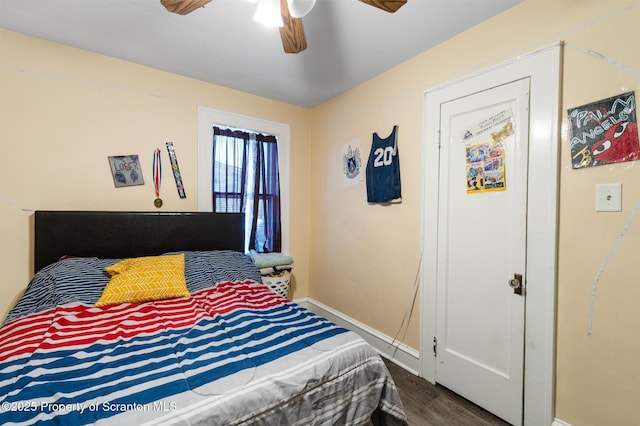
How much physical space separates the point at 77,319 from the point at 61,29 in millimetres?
2003

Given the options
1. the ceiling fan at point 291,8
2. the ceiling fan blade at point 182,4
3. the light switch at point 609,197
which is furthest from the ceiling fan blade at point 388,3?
the light switch at point 609,197

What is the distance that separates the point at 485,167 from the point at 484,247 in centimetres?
52

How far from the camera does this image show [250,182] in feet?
10.1

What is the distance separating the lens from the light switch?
51.6 inches

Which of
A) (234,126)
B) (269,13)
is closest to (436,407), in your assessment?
(269,13)

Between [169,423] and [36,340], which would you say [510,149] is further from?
[36,340]

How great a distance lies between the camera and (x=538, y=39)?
156 centimetres

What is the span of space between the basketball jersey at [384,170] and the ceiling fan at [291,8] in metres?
1.14

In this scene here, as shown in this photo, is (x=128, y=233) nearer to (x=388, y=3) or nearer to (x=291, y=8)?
(x=291, y=8)

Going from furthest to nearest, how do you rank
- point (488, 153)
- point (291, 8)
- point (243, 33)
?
point (243, 33) < point (488, 153) < point (291, 8)

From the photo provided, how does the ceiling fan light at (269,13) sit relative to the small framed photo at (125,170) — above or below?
above

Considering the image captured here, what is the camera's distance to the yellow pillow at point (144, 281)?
1716 mm

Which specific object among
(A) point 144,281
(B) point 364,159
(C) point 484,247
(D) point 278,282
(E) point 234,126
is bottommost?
(D) point 278,282

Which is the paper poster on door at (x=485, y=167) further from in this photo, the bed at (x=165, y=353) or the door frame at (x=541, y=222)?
the bed at (x=165, y=353)
